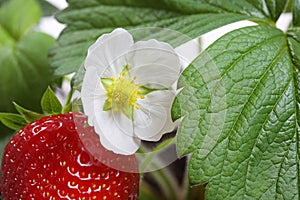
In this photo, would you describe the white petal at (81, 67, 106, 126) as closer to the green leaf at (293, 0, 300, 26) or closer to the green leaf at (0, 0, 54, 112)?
the green leaf at (293, 0, 300, 26)

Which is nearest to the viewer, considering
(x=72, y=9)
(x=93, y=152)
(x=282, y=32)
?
(x=93, y=152)

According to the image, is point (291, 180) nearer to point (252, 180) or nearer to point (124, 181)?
point (252, 180)

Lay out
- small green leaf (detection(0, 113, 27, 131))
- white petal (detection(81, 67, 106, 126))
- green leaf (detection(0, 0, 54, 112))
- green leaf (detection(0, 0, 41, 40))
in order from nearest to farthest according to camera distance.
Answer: white petal (detection(81, 67, 106, 126)) → small green leaf (detection(0, 113, 27, 131)) → green leaf (detection(0, 0, 54, 112)) → green leaf (detection(0, 0, 41, 40))

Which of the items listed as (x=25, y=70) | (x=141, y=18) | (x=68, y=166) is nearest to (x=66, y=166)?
(x=68, y=166)

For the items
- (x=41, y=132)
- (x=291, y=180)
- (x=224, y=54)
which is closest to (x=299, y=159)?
(x=291, y=180)

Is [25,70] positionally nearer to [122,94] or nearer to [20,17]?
[20,17]

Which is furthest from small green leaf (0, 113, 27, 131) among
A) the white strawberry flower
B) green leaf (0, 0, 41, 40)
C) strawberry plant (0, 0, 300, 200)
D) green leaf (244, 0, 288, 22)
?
green leaf (0, 0, 41, 40)

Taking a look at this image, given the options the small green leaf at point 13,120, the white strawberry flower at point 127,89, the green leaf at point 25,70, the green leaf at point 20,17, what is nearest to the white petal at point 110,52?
the white strawberry flower at point 127,89
